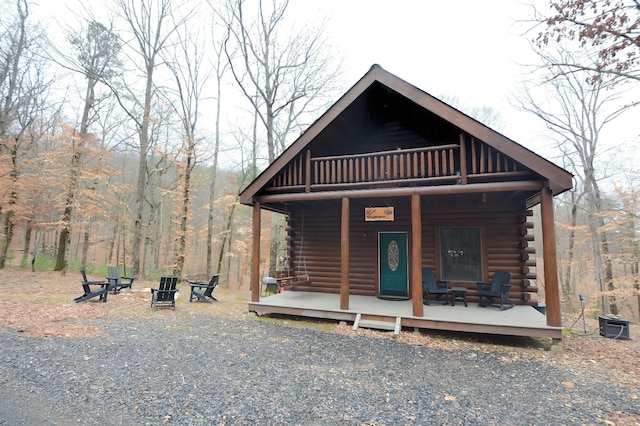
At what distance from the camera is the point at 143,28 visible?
16641 mm

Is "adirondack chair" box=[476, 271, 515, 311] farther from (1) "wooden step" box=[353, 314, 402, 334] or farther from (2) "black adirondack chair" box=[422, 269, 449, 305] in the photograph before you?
(1) "wooden step" box=[353, 314, 402, 334]

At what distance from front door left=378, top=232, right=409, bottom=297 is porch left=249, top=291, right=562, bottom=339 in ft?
2.35

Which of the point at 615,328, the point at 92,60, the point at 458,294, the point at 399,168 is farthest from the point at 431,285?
the point at 92,60

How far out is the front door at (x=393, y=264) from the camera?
10094 millimetres

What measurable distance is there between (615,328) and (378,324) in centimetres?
566

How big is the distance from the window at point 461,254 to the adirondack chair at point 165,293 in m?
8.03

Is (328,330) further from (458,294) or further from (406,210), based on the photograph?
(406,210)

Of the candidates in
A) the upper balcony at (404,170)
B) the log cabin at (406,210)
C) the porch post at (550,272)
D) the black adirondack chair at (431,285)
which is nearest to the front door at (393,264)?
the log cabin at (406,210)

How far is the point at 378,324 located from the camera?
742 cm

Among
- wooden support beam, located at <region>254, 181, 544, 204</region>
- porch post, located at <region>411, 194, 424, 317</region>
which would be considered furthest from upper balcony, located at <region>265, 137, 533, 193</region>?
porch post, located at <region>411, 194, 424, 317</region>

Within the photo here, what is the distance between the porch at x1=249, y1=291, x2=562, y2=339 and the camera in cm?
645

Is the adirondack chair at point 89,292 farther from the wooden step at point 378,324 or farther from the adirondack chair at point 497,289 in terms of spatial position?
the adirondack chair at point 497,289

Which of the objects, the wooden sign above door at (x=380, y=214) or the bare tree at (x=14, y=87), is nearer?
the wooden sign above door at (x=380, y=214)

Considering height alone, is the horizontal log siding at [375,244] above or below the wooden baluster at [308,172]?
below
